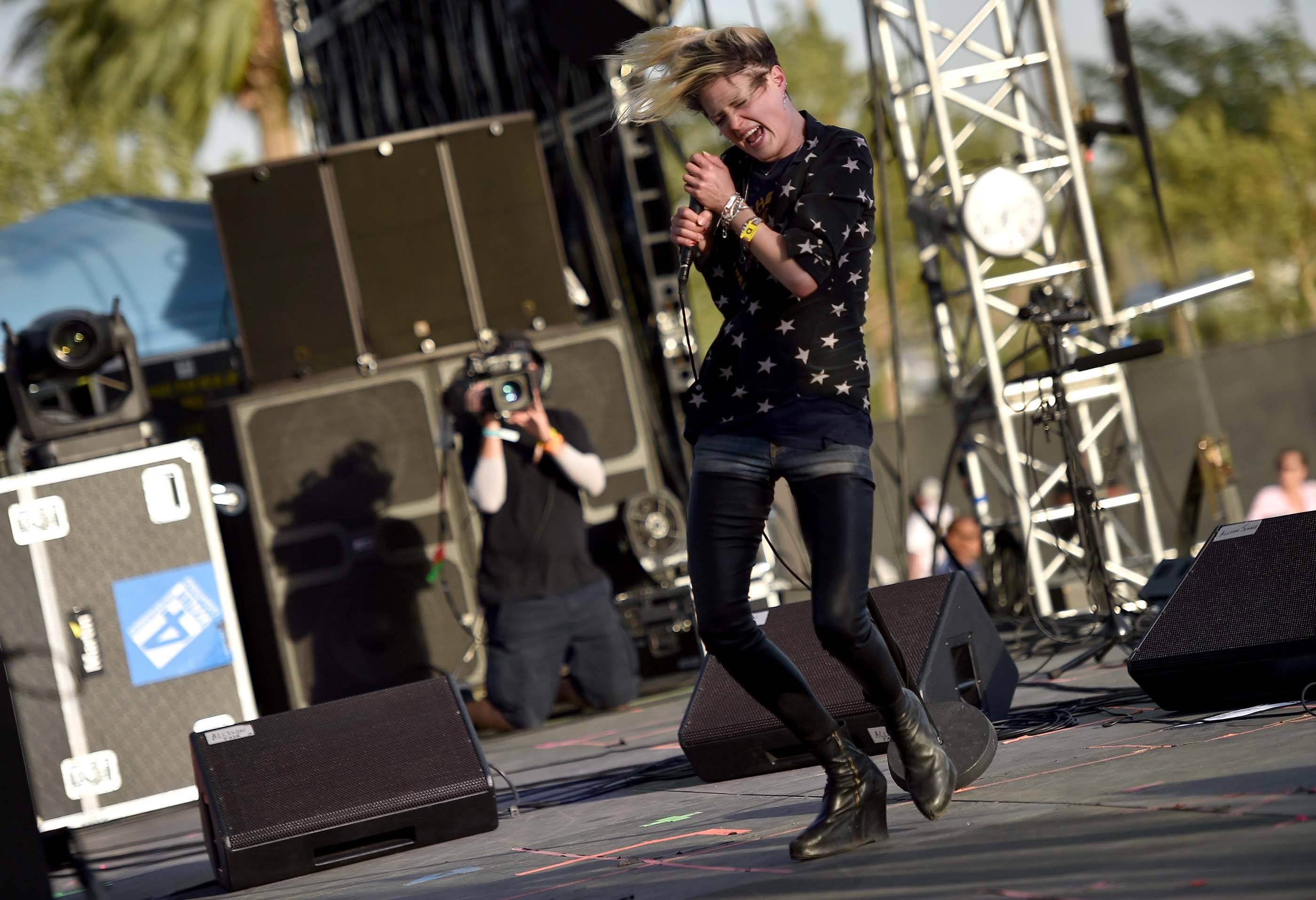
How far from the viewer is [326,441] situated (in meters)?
6.89

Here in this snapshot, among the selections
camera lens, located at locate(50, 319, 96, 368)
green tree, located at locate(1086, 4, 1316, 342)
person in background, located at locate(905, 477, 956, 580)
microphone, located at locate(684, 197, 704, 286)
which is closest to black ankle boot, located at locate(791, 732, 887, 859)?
Answer: microphone, located at locate(684, 197, 704, 286)

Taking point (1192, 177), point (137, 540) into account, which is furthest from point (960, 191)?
point (1192, 177)

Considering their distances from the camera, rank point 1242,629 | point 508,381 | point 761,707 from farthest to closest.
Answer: point 508,381 → point 761,707 → point 1242,629

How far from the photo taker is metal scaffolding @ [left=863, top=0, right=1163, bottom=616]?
7.23 m

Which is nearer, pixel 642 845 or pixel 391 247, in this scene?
pixel 642 845

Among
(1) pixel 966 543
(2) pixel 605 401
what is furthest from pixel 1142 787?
(1) pixel 966 543

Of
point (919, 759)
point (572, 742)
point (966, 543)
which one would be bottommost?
point (572, 742)

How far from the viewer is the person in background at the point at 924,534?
9594mm

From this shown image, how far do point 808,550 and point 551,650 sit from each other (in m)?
3.68

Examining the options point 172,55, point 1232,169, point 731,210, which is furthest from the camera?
point 1232,169

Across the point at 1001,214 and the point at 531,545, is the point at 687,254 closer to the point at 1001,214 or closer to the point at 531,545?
the point at 531,545

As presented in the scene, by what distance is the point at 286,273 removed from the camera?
7.06 m

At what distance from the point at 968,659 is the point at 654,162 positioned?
4530 mm

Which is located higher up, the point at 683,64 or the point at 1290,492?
the point at 683,64
